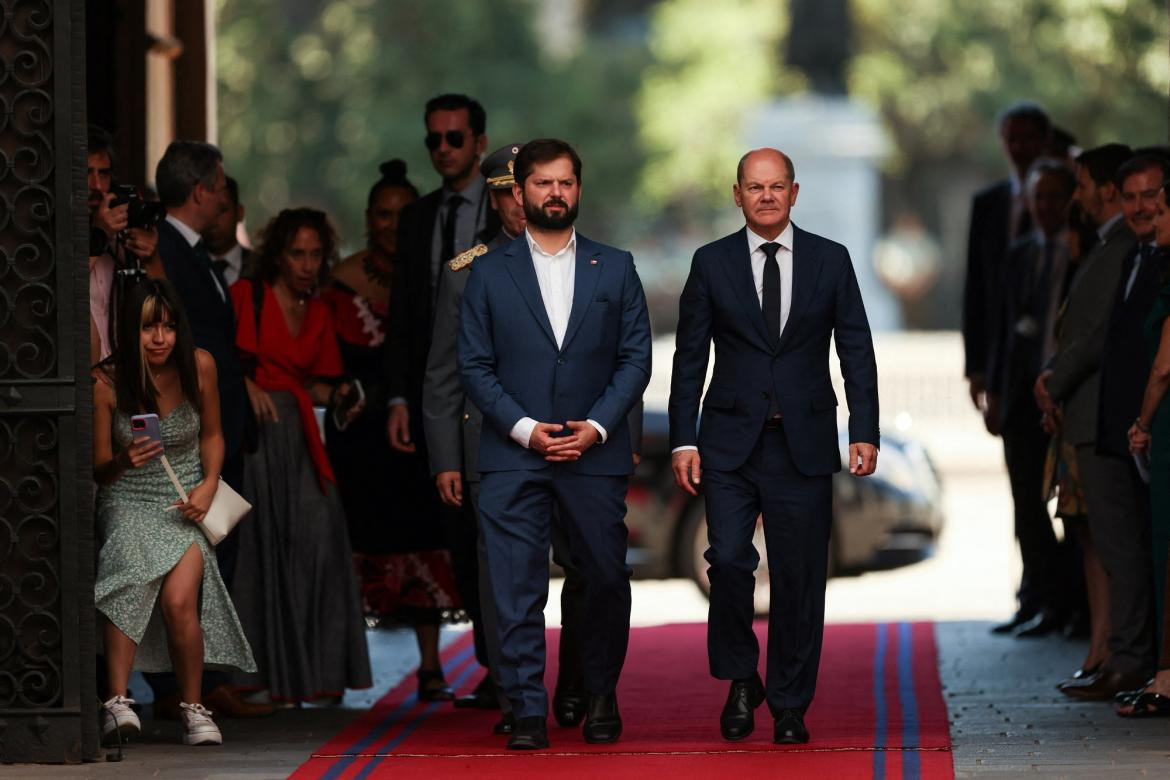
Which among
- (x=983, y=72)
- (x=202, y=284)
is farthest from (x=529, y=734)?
(x=983, y=72)

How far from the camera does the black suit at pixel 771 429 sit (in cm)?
850

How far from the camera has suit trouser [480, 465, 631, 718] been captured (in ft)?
27.4

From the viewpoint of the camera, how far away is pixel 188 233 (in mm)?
9531

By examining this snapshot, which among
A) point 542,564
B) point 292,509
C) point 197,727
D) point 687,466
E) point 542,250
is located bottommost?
point 197,727

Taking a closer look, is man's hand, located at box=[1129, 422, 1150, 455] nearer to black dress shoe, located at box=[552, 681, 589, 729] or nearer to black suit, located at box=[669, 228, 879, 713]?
black suit, located at box=[669, 228, 879, 713]

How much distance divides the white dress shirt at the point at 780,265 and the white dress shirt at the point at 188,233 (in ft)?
7.22

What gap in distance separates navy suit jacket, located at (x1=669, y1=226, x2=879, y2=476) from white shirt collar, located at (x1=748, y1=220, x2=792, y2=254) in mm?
20

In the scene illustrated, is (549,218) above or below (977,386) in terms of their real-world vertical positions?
above

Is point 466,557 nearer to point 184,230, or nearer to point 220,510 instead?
point 220,510

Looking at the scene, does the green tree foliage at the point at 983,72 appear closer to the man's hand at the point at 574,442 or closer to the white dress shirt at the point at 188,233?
the white dress shirt at the point at 188,233

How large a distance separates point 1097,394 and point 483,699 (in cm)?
299

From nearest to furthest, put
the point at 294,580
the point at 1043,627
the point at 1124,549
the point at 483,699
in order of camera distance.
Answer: the point at 483,699
the point at 1124,549
the point at 294,580
the point at 1043,627

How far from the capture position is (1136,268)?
972 centimetres

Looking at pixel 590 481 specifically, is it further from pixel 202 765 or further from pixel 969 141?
pixel 969 141
